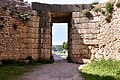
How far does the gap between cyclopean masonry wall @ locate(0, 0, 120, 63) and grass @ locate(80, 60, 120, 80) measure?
1.58 meters

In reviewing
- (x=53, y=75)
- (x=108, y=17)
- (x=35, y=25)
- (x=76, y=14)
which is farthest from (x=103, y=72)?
(x=35, y=25)

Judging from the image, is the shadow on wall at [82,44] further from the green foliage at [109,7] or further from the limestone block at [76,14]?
the green foliage at [109,7]

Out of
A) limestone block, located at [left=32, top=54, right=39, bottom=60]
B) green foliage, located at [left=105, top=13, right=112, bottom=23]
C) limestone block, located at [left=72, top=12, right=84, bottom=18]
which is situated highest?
limestone block, located at [left=72, top=12, right=84, bottom=18]

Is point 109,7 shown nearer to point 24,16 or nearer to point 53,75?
point 24,16

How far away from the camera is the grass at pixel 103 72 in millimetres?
7186

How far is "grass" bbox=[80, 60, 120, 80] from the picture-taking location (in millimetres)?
7186

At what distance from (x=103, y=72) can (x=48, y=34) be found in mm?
5465

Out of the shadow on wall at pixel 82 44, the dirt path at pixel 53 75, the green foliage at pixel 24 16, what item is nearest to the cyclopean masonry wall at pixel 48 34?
the shadow on wall at pixel 82 44

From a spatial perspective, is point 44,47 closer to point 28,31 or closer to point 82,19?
point 28,31

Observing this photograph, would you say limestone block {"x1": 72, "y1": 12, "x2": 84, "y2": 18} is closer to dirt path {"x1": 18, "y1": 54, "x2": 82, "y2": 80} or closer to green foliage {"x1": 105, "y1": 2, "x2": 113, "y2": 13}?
green foliage {"x1": 105, "y1": 2, "x2": 113, "y2": 13}

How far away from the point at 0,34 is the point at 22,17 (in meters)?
1.80

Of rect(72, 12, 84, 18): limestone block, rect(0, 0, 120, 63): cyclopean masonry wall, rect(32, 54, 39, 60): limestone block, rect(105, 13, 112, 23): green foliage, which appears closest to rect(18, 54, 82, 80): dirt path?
rect(0, 0, 120, 63): cyclopean masonry wall

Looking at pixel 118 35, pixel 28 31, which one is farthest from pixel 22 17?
pixel 118 35

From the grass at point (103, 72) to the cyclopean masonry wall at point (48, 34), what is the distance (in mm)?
1579
